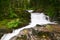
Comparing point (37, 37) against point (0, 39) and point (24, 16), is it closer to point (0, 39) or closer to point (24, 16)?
point (0, 39)

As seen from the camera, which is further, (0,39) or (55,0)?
(55,0)

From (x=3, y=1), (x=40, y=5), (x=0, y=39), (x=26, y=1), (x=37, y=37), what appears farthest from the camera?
(x=26, y=1)

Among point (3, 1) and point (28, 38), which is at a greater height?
point (3, 1)

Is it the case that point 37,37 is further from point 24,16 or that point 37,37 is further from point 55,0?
point 55,0

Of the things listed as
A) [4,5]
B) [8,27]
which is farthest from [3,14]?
[8,27]

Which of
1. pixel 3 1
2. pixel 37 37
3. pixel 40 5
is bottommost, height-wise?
pixel 40 5

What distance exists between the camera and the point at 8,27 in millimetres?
14250

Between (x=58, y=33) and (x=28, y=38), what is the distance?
2.09 meters

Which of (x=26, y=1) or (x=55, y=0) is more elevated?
(x=55, y=0)

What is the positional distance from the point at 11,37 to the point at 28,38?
178cm

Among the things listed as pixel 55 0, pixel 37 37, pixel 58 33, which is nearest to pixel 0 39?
pixel 37 37

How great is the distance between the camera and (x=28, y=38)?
11211 mm

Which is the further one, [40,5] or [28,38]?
[40,5]

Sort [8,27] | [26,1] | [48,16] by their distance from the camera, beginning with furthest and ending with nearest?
[26,1]
[48,16]
[8,27]
